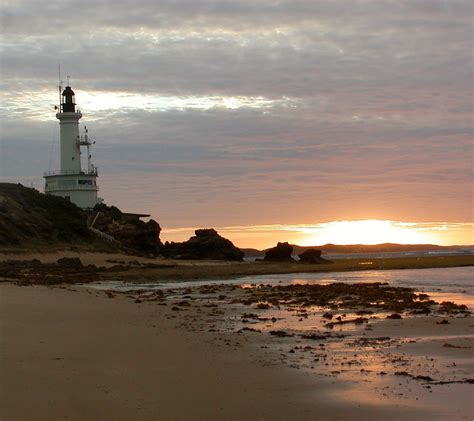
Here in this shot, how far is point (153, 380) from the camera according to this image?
946 cm

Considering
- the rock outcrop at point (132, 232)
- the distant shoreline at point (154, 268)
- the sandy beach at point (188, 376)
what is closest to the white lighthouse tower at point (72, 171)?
the rock outcrop at point (132, 232)

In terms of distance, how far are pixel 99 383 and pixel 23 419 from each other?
1.72 m

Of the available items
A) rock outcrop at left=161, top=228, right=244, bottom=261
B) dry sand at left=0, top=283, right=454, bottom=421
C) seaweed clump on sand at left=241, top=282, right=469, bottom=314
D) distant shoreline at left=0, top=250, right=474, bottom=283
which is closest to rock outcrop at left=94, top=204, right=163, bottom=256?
rock outcrop at left=161, top=228, right=244, bottom=261

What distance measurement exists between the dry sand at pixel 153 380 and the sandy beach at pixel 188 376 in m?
0.01

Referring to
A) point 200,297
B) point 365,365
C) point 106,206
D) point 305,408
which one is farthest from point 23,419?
point 106,206

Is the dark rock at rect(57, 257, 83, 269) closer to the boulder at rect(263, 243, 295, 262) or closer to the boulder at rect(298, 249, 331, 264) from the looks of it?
the boulder at rect(263, 243, 295, 262)

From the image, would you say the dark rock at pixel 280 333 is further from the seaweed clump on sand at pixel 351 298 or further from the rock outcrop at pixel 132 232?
the rock outcrop at pixel 132 232

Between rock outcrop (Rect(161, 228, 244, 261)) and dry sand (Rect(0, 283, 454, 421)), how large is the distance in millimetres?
46491

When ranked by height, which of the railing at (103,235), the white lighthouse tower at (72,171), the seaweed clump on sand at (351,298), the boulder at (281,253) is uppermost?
the white lighthouse tower at (72,171)

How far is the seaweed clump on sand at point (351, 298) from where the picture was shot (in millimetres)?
20625

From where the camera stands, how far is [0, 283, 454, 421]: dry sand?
A: 26.2 feet

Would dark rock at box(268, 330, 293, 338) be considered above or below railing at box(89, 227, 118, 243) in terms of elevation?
below

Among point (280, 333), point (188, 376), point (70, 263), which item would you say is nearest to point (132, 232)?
point (70, 263)

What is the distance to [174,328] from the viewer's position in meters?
15.2
